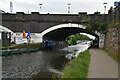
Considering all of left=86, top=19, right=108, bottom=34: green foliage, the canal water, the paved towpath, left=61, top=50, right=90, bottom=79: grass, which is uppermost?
left=86, top=19, right=108, bottom=34: green foliage

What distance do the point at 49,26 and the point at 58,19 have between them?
2.66m

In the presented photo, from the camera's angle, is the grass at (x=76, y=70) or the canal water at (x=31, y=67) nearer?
the grass at (x=76, y=70)

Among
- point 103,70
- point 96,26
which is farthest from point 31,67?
point 96,26

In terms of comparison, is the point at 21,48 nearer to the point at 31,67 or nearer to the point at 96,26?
the point at 96,26

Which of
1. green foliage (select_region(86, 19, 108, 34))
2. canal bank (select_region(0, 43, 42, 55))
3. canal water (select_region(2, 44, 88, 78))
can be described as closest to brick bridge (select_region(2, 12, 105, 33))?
green foliage (select_region(86, 19, 108, 34))

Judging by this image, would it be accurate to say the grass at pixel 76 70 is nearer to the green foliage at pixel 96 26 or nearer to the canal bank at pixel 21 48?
the canal bank at pixel 21 48

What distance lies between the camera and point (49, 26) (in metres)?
44.1

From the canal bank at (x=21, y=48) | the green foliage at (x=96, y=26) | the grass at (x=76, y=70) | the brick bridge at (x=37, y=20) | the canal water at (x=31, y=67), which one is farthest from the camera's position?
the brick bridge at (x=37, y=20)

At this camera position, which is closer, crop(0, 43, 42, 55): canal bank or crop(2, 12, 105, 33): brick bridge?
crop(0, 43, 42, 55): canal bank

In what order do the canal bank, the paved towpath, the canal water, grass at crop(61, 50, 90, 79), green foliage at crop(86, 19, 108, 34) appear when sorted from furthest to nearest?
green foliage at crop(86, 19, 108, 34) < the canal bank < the canal water < the paved towpath < grass at crop(61, 50, 90, 79)

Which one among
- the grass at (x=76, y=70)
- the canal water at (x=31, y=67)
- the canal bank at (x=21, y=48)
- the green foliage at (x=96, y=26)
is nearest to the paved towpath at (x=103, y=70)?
the grass at (x=76, y=70)

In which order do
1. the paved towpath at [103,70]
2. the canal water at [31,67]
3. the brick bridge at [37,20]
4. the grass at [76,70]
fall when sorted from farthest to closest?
the brick bridge at [37,20] < the canal water at [31,67] < the paved towpath at [103,70] < the grass at [76,70]

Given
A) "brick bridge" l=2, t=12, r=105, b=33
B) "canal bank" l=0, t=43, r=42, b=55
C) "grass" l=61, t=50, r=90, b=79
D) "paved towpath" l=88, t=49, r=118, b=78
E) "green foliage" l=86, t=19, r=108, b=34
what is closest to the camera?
"grass" l=61, t=50, r=90, b=79

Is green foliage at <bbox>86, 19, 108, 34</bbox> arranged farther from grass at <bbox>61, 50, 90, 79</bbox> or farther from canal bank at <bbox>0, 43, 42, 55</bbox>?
grass at <bbox>61, 50, 90, 79</bbox>
